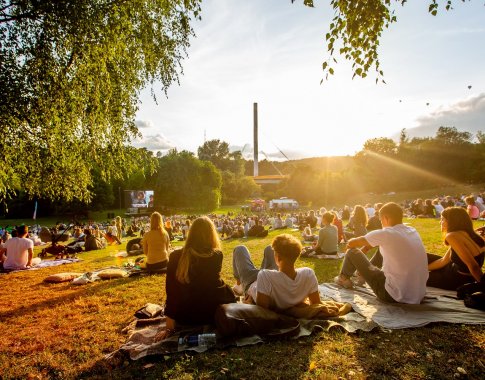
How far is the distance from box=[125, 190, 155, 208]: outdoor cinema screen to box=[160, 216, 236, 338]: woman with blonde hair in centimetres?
3942

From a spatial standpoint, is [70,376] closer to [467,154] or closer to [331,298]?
[331,298]

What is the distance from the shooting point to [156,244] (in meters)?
7.55

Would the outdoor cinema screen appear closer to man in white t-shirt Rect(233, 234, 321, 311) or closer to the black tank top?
man in white t-shirt Rect(233, 234, 321, 311)

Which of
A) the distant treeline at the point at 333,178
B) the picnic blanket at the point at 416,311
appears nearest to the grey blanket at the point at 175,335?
the picnic blanket at the point at 416,311

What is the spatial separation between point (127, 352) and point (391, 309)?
3.43m

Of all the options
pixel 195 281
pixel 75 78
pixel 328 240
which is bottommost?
pixel 328 240

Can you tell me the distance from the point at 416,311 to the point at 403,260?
0.72m

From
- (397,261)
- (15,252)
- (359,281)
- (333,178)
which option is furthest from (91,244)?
(333,178)

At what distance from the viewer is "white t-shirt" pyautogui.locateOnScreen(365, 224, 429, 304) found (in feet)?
13.7

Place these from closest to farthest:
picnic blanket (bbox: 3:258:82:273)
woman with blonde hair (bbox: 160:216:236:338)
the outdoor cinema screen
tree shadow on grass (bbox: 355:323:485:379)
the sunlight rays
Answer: tree shadow on grass (bbox: 355:323:485:379) → woman with blonde hair (bbox: 160:216:236:338) → picnic blanket (bbox: 3:258:82:273) → the outdoor cinema screen → the sunlight rays

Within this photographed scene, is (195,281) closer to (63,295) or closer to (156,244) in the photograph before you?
(63,295)

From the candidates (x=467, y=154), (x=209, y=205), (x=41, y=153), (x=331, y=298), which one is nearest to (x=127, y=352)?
(x=331, y=298)

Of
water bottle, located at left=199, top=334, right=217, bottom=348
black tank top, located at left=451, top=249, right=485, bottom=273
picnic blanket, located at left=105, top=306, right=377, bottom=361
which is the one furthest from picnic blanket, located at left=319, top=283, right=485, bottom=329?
water bottle, located at left=199, top=334, right=217, bottom=348

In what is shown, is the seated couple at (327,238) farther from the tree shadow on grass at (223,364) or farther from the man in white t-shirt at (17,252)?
the man in white t-shirt at (17,252)
